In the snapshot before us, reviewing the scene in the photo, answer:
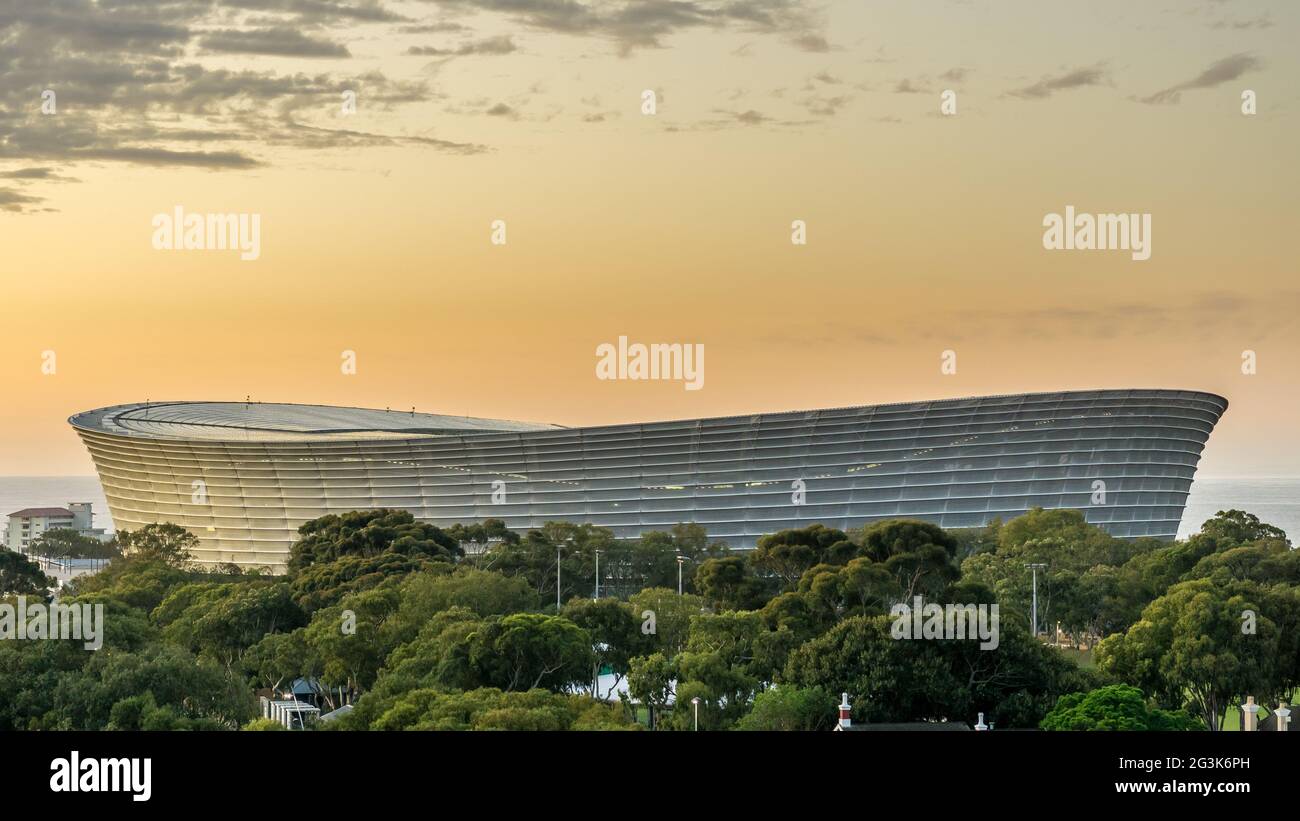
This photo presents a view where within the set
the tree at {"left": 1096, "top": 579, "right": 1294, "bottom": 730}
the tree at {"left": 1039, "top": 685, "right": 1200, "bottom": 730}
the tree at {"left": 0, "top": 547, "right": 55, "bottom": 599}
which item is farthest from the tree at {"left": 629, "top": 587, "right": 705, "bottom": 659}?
the tree at {"left": 0, "top": 547, "right": 55, "bottom": 599}

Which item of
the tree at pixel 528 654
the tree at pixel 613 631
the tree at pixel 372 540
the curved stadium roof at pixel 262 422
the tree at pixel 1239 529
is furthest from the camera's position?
the curved stadium roof at pixel 262 422

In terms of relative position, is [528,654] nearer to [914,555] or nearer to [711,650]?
[711,650]


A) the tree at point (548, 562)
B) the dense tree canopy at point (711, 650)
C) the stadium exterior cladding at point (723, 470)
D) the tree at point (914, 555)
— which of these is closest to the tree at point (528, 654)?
the dense tree canopy at point (711, 650)

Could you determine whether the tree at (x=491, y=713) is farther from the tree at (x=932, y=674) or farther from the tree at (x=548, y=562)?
the tree at (x=548, y=562)

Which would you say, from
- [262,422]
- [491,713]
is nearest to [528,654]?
[491,713]

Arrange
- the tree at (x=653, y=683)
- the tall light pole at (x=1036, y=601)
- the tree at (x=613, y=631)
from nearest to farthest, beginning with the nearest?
the tree at (x=653, y=683) < the tree at (x=613, y=631) < the tall light pole at (x=1036, y=601)
